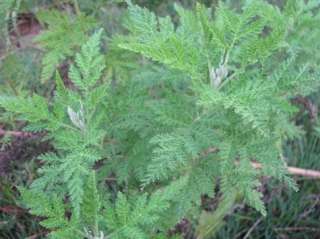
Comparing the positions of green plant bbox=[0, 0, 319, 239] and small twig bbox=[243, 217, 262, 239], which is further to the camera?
small twig bbox=[243, 217, 262, 239]

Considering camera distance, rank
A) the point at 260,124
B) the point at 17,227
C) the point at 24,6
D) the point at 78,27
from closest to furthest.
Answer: the point at 260,124 < the point at 78,27 < the point at 24,6 < the point at 17,227

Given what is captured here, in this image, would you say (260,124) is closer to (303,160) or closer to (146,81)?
(146,81)

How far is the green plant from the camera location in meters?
1.35

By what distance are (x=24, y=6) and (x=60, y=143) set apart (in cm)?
79

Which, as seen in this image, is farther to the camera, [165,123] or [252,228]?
[252,228]

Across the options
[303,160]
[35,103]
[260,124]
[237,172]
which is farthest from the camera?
[303,160]

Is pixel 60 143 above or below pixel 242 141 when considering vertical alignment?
above

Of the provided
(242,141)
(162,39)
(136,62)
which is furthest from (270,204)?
(162,39)

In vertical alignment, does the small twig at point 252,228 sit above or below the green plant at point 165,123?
below

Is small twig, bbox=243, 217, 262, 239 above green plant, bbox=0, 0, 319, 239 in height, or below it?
below

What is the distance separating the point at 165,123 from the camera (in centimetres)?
145

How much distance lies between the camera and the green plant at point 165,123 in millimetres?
1354

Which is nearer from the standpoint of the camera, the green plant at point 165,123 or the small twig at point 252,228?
the green plant at point 165,123

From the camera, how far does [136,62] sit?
194cm
